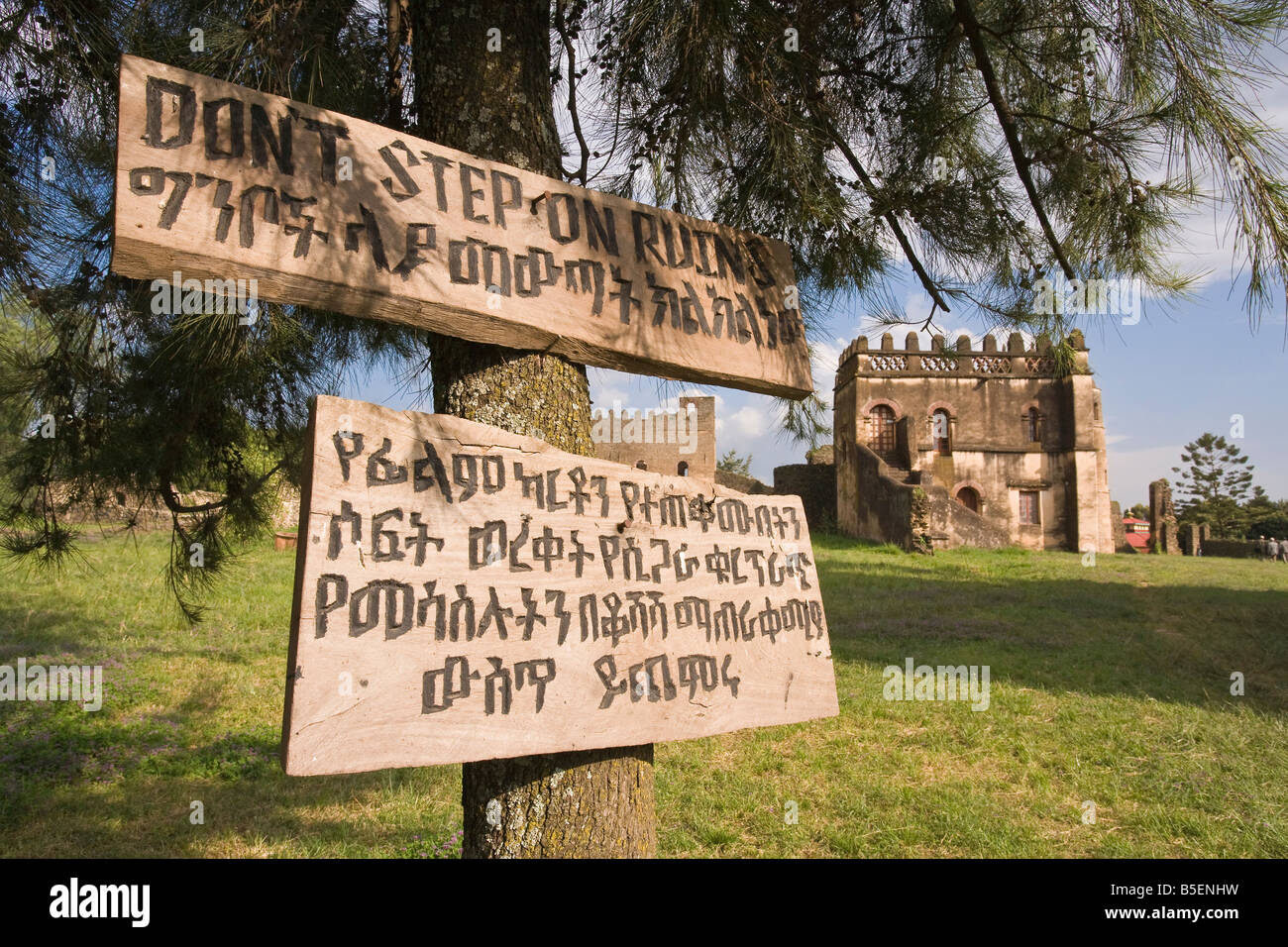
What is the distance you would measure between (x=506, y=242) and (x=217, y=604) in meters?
7.46

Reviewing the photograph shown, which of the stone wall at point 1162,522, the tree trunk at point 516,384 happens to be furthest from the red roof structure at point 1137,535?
the tree trunk at point 516,384

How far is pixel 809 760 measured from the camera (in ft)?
15.1

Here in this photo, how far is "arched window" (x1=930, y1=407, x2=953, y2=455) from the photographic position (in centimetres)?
2356

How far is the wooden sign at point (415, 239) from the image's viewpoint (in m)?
1.36

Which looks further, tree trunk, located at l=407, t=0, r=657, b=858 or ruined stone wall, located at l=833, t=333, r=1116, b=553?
ruined stone wall, located at l=833, t=333, r=1116, b=553

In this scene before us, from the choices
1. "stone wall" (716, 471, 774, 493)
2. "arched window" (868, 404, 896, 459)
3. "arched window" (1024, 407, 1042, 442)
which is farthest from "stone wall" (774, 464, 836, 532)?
"arched window" (1024, 407, 1042, 442)

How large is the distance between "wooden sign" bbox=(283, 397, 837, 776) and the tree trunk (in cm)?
21
